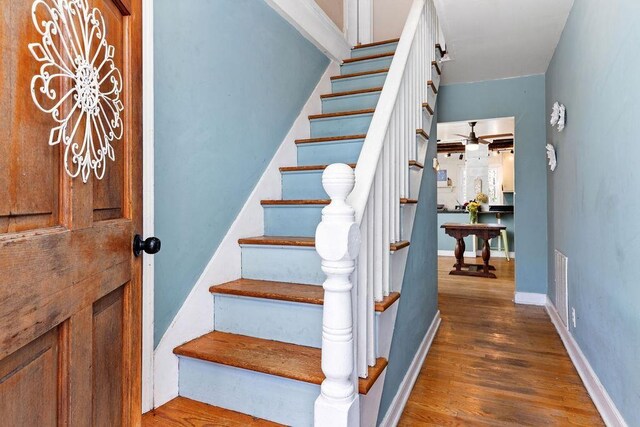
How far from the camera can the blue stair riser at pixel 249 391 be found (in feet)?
4.24

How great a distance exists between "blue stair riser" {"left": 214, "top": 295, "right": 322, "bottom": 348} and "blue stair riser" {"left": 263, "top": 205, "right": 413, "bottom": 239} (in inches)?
21.6

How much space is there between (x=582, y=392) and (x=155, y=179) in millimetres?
2521

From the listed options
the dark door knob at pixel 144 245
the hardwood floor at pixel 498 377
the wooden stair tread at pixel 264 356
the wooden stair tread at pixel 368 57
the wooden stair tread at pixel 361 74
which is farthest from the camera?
the wooden stair tread at pixel 368 57

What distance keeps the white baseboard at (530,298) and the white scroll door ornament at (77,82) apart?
4.24 m

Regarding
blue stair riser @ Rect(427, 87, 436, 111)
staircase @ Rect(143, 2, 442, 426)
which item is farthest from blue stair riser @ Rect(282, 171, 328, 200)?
blue stair riser @ Rect(427, 87, 436, 111)

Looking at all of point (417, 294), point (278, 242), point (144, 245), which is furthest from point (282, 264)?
point (417, 294)

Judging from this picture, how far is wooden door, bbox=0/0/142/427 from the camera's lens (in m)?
0.56

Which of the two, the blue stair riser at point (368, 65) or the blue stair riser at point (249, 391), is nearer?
the blue stair riser at point (249, 391)

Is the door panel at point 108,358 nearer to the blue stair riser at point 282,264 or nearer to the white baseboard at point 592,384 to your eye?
the blue stair riser at point 282,264

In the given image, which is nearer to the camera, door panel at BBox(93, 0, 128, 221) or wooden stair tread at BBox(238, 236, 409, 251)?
door panel at BBox(93, 0, 128, 221)

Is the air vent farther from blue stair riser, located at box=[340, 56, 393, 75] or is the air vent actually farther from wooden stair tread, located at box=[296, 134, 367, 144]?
blue stair riser, located at box=[340, 56, 393, 75]

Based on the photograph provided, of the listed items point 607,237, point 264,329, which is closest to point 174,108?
point 264,329

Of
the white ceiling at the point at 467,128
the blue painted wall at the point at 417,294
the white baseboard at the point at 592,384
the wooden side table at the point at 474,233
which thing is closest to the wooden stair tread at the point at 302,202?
the blue painted wall at the point at 417,294

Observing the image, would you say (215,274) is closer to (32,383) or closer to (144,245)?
(144,245)
